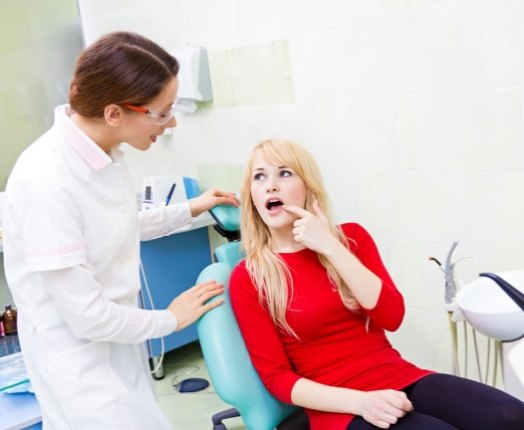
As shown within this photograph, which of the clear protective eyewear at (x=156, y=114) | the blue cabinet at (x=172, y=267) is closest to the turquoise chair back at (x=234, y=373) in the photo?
the clear protective eyewear at (x=156, y=114)

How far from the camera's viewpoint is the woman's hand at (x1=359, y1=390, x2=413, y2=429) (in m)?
1.40

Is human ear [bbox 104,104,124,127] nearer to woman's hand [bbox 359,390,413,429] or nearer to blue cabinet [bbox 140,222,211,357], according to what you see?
woman's hand [bbox 359,390,413,429]

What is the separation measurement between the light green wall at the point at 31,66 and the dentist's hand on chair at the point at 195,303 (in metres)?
1.86

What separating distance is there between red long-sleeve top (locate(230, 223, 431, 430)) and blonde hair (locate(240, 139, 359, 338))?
0.06ft

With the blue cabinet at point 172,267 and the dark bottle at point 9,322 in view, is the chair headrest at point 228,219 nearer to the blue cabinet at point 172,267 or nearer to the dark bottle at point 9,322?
the blue cabinet at point 172,267

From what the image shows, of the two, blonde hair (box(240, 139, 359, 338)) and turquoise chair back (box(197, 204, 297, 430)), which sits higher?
blonde hair (box(240, 139, 359, 338))

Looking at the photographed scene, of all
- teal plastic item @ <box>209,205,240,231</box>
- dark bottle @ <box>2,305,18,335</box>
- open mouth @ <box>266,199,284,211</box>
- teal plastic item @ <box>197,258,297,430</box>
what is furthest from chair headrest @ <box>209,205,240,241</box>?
dark bottle @ <box>2,305,18,335</box>

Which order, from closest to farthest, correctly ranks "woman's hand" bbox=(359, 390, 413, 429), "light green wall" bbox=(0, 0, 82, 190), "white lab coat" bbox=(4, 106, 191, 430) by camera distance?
"white lab coat" bbox=(4, 106, 191, 430), "woman's hand" bbox=(359, 390, 413, 429), "light green wall" bbox=(0, 0, 82, 190)

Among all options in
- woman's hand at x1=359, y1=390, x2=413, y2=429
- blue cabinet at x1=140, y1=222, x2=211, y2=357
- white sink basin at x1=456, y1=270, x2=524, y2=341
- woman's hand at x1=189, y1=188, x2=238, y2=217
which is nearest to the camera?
woman's hand at x1=359, y1=390, x2=413, y2=429

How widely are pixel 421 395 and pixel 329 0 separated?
1.42m

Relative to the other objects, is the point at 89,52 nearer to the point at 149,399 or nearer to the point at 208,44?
the point at 149,399

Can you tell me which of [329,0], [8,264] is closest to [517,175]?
[329,0]

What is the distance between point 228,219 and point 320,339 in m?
0.50

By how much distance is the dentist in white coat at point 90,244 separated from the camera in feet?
4.27
